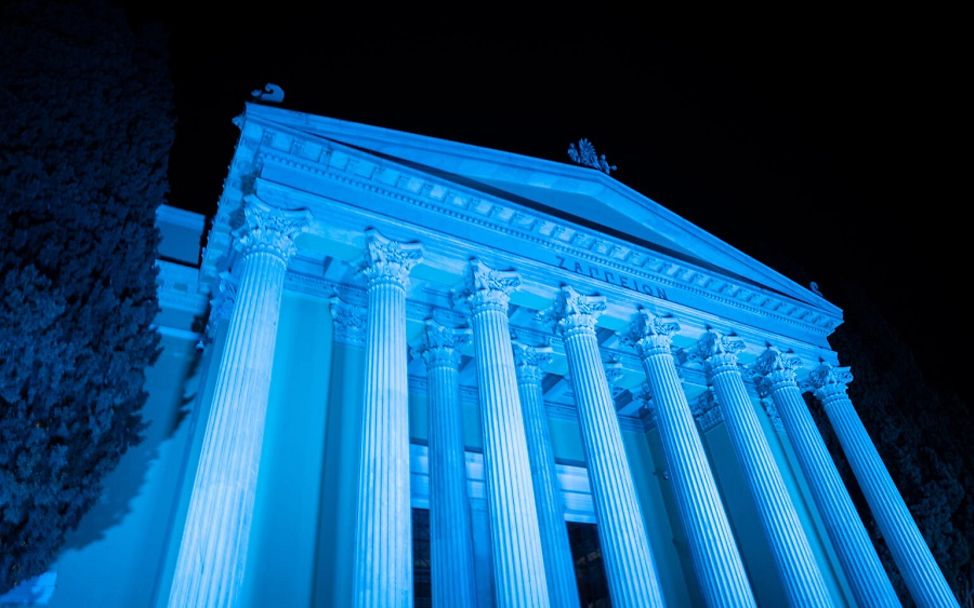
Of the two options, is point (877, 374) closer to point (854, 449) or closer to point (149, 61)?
point (854, 449)

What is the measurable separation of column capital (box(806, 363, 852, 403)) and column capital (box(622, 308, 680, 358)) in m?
6.25

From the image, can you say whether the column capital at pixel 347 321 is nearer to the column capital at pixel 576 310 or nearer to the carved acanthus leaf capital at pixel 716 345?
the column capital at pixel 576 310

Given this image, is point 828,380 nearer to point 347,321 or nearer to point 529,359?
point 529,359

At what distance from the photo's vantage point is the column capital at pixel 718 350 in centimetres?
1503

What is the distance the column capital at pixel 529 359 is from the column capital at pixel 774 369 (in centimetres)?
660

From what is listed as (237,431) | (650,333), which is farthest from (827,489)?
(237,431)

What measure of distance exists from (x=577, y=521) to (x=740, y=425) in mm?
5691

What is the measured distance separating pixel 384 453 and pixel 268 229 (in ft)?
15.7

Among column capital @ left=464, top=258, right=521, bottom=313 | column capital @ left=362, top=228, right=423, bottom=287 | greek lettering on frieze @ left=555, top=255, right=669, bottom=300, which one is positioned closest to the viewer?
column capital @ left=362, top=228, right=423, bottom=287

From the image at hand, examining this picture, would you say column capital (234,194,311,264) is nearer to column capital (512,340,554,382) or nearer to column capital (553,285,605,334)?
column capital (553,285,605,334)

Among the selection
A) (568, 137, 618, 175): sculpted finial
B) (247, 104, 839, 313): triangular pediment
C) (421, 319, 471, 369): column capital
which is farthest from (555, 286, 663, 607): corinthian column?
(568, 137, 618, 175): sculpted finial

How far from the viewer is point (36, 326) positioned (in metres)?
7.49

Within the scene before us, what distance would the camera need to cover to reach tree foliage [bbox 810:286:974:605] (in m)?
16.8

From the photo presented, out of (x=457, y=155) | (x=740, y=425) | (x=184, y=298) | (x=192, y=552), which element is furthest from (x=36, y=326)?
(x=740, y=425)
